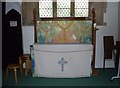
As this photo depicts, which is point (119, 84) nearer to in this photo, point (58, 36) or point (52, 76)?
point (52, 76)

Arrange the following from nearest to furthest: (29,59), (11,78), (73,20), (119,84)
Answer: (119,84) < (11,78) < (29,59) < (73,20)

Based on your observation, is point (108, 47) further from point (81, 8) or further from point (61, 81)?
point (61, 81)

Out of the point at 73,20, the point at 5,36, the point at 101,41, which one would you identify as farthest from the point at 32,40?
the point at 101,41

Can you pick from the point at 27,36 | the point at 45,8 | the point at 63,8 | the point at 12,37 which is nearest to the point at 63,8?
the point at 63,8

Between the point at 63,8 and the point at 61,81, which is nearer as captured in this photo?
the point at 61,81

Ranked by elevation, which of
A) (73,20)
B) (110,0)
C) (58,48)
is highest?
(110,0)

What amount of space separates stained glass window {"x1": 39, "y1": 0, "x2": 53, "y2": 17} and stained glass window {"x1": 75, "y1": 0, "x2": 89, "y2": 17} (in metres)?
0.70

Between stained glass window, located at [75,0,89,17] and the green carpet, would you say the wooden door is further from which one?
stained glass window, located at [75,0,89,17]

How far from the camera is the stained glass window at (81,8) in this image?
7.11 metres

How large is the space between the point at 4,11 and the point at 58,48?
2.01m

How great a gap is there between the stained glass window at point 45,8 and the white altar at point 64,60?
153 cm

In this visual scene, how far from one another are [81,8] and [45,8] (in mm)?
970

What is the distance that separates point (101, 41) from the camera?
7043 millimetres

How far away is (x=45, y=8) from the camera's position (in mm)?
7090
